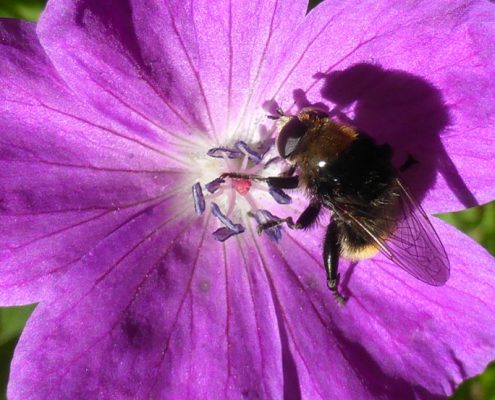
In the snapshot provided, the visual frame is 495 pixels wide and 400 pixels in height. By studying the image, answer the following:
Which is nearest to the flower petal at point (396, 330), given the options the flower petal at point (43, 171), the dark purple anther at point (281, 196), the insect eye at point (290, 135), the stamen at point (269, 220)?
the stamen at point (269, 220)

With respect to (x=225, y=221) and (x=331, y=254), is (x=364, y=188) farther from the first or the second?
(x=225, y=221)

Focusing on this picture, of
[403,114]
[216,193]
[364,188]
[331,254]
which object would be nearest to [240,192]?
[216,193]

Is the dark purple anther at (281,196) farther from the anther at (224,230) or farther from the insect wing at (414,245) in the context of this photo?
the insect wing at (414,245)

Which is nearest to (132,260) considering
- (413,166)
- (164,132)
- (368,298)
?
(164,132)

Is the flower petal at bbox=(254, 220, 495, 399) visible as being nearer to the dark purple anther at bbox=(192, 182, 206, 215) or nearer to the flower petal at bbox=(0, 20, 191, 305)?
the dark purple anther at bbox=(192, 182, 206, 215)

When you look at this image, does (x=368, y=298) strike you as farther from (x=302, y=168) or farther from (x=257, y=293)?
(x=302, y=168)

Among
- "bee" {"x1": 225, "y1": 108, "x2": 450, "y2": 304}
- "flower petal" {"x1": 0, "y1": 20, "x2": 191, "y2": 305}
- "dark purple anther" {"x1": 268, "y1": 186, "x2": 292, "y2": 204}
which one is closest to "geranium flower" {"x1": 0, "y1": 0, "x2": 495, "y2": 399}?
"flower petal" {"x1": 0, "y1": 20, "x2": 191, "y2": 305}
